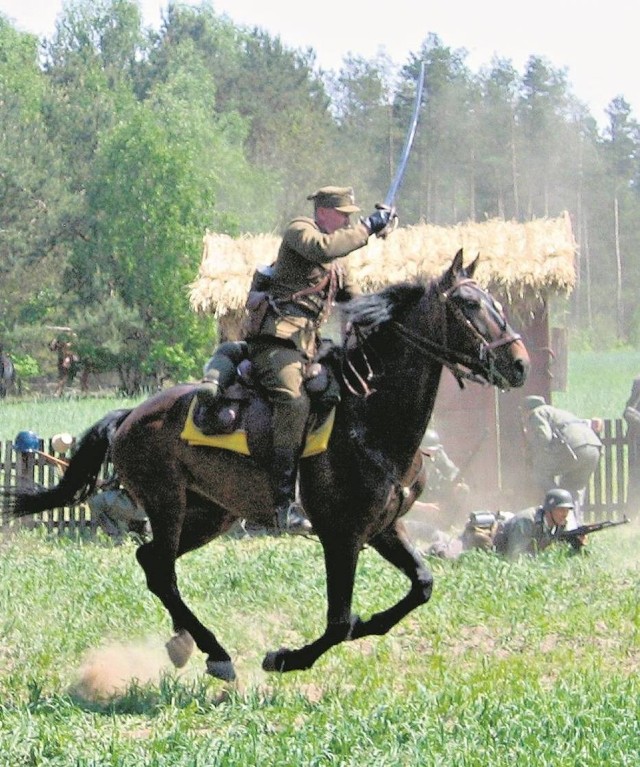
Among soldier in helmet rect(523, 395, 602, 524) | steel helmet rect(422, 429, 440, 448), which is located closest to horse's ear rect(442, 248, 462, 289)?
steel helmet rect(422, 429, 440, 448)

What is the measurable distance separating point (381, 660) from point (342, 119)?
72.8 meters

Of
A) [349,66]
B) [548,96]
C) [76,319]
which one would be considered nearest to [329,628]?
[76,319]

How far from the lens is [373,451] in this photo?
28.6 ft

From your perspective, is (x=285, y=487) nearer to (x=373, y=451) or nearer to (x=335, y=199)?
(x=373, y=451)

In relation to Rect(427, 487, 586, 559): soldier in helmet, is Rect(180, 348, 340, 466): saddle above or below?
above

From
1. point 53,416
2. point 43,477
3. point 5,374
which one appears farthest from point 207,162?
point 43,477

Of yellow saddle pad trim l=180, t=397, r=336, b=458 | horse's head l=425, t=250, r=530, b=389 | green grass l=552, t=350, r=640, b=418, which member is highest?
horse's head l=425, t=250, r=530, b=389

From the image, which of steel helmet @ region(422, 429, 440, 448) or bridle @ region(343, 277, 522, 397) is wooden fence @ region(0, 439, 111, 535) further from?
bridle @ region(343, 277, 522, 397)

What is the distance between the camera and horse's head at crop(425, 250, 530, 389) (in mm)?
8469

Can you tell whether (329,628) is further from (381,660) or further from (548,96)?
(548,96)

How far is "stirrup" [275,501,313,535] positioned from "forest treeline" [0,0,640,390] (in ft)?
146

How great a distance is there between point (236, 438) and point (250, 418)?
0.16 m

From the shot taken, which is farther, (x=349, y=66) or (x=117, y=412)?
(x=349, y=66)

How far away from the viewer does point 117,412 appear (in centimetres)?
1039
